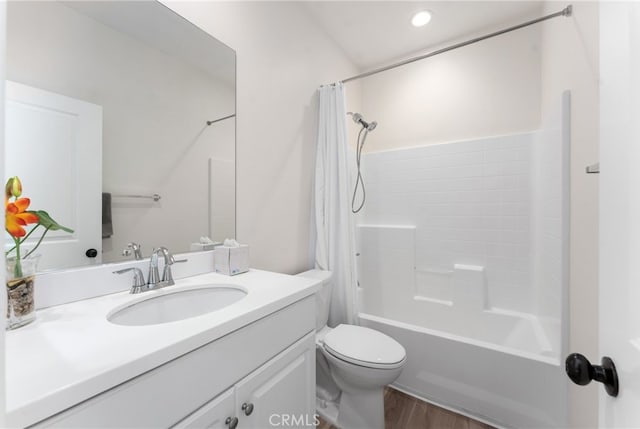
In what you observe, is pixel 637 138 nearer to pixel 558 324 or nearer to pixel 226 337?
pixel 226 337

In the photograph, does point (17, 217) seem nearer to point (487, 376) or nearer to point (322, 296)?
point (322, 296)

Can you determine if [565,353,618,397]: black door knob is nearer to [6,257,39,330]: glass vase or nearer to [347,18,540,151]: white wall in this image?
[6,257,39,330]: glass vase

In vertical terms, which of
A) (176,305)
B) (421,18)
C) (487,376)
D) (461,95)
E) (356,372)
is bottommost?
(487,376)

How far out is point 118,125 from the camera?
96cm

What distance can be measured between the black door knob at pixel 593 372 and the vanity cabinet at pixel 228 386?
Result: 2.37ft

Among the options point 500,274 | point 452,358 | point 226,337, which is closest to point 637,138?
point 226,337

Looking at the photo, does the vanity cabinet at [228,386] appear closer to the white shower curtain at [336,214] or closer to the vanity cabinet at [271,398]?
the vanity cabinet at [271,398]

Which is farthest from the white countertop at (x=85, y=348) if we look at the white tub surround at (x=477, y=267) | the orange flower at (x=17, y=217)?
the white tub surround at (x=477, y=267)

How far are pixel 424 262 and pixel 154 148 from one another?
2124mm

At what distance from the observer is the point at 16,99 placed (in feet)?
2.44

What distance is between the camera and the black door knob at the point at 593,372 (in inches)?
17.1

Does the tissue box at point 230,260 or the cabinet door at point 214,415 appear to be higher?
the tissue box at point 230,260

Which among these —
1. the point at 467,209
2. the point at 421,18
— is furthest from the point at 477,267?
the point at 421,18

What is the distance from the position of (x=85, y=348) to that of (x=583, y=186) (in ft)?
5.98
